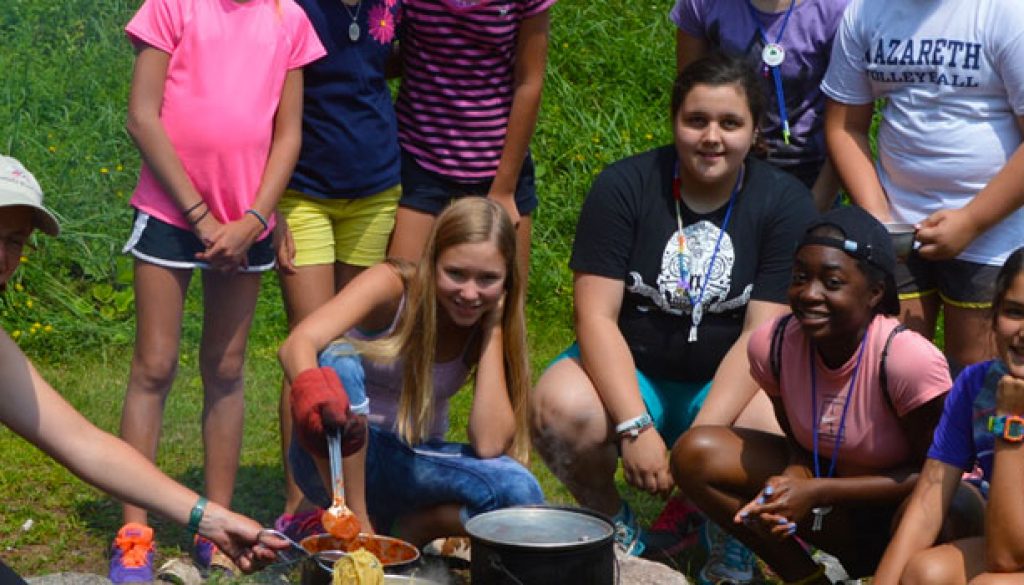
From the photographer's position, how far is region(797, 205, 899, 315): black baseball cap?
461 cm

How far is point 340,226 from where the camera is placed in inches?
209

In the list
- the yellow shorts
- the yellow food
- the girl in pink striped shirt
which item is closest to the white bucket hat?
the yellow food

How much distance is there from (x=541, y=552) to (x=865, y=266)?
1301 mm

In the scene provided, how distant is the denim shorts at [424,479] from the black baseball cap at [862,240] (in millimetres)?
1098

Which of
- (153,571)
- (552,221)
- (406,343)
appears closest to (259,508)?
(153,571)

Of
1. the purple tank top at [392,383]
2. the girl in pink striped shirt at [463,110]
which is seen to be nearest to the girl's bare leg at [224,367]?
the purple tank top at [392,383]

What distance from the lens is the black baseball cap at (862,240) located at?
4.61 m

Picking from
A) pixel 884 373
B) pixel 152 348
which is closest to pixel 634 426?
pixel 884 373

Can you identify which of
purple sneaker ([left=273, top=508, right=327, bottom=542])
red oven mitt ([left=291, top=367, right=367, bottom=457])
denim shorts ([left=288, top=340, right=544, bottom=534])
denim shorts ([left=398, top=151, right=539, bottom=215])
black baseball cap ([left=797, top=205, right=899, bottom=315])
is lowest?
purple sneaker ([left=273, top=508, right=327, bottom=542])

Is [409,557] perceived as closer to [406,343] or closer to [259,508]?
[406,343]

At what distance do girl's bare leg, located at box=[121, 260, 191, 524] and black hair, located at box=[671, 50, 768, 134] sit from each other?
165 cm

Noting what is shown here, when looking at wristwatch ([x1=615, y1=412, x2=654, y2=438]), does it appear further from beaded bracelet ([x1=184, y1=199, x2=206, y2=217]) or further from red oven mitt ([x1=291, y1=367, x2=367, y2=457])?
beaded bracelet ([x1=184, y1=199, x2=206, y2=217])

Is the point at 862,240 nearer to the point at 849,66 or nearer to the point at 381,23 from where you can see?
the point at 849,66

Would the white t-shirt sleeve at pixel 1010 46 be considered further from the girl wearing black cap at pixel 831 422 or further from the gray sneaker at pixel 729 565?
the gray sneaker at pixel 729 565
